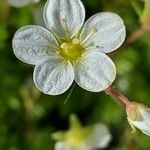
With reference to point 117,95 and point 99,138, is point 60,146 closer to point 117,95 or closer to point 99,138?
point 99,138

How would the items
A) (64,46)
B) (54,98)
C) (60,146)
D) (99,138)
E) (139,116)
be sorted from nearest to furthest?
(139,116) < (64,46) < (60,146) < (99,138) < (54,98)

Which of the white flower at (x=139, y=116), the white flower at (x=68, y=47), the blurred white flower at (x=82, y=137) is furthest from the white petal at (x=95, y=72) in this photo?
the blurred white flower at (x=82, y=137)

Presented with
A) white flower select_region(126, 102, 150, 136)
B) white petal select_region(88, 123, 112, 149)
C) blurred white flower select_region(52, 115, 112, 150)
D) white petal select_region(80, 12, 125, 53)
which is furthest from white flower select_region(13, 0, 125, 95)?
white petal select_region(88, 123, 112, 149)

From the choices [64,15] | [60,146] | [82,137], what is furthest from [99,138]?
[64,15]

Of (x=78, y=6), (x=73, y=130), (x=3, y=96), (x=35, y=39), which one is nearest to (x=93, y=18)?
(x=78, y=6)

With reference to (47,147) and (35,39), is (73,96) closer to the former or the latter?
(47,147)

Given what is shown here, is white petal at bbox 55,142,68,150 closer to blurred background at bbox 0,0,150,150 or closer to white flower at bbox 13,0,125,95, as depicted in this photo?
blurred background at bbox 0,0,150,150
